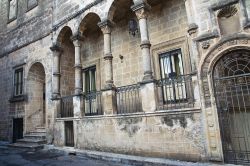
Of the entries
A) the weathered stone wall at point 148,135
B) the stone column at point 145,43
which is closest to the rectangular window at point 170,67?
the stone column at point 145,43

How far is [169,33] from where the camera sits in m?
7.64

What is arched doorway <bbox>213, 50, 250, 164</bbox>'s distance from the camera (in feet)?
16.0

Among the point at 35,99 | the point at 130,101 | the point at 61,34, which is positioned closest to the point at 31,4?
the point at 61,34

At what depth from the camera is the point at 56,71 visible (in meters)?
9.15

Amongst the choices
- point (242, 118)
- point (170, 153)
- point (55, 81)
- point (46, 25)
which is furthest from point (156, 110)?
point (46, 25)

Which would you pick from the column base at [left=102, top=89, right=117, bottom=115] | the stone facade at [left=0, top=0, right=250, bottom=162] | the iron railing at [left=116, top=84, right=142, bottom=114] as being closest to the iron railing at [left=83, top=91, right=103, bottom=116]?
the stone facade at [left=0, top=0, right=250, bottom=162]

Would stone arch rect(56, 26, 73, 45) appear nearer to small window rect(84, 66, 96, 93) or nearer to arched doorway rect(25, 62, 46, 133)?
small window rect(84, 66, 96, 93)

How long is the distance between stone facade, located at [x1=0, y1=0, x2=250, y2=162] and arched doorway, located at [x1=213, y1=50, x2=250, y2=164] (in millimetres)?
218

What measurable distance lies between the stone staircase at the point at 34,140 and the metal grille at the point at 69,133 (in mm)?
1312

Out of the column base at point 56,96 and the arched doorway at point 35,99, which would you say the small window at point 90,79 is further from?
the arched doorway at point 35,99

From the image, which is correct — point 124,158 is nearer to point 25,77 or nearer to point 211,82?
point 211,82

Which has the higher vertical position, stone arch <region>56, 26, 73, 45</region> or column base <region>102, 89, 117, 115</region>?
stone arch <region>56, 26, 73, 45</region>

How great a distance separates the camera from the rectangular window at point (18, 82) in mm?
11289

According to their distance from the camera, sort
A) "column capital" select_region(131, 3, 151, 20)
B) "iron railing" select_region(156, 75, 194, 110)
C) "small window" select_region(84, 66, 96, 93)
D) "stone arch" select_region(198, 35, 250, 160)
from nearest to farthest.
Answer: "stone arch" select_region(198, 35, 250, 160) < "iron railing" select_region(156, 75, 194, 110) < "column capital" select_region(131, 3, 151, 20) < "small window" select_region(84, 66, 96, 93)
